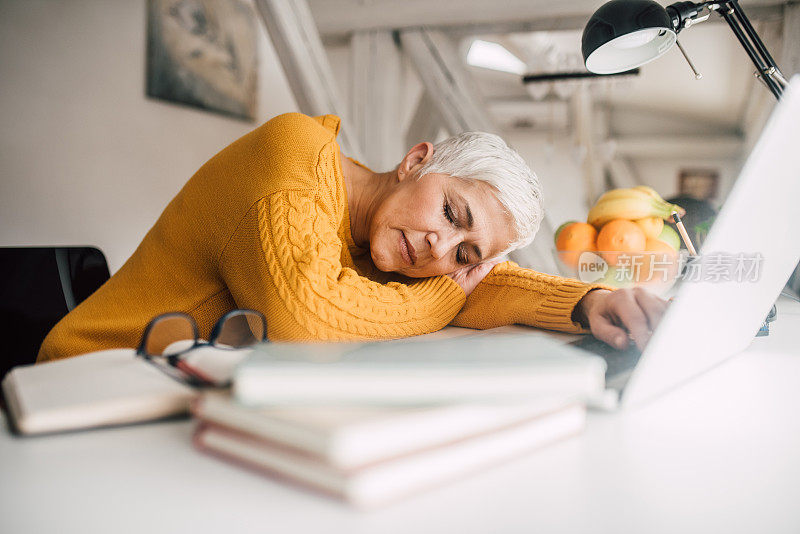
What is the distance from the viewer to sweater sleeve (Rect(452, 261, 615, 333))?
0.99m

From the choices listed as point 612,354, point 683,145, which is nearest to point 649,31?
point 612,354

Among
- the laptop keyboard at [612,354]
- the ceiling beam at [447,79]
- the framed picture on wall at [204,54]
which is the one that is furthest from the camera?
the framed picture on wall at [204,54]

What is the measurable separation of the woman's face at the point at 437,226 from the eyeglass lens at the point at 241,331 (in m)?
0.31

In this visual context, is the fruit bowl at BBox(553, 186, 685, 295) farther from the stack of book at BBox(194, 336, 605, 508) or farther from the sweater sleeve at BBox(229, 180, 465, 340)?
the stack of book at BBox(194, 336, 605, 508)

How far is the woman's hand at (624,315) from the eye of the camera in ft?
2.55

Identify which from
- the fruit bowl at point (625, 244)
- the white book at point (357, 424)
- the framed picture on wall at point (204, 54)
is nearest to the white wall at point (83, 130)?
the framed picture on wall at point (204, 54)

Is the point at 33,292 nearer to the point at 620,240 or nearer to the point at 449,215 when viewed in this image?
the point at 449,215

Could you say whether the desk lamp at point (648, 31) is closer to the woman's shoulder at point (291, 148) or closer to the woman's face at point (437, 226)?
the woman's face at point (437, 226)

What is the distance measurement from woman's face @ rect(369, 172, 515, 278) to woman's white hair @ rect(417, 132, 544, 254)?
0.02m

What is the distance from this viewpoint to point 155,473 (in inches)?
13.6

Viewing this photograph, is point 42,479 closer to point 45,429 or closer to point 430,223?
point 45,429

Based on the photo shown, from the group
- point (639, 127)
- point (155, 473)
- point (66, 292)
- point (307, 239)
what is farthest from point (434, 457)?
point (639, 127)

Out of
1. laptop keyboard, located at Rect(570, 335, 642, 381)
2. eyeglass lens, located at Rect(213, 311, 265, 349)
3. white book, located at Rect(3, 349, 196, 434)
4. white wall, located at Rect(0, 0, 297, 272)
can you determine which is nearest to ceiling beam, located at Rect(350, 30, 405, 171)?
white wall, located at Rect(0, 0, 297, 272)

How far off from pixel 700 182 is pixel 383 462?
12.0 metres
